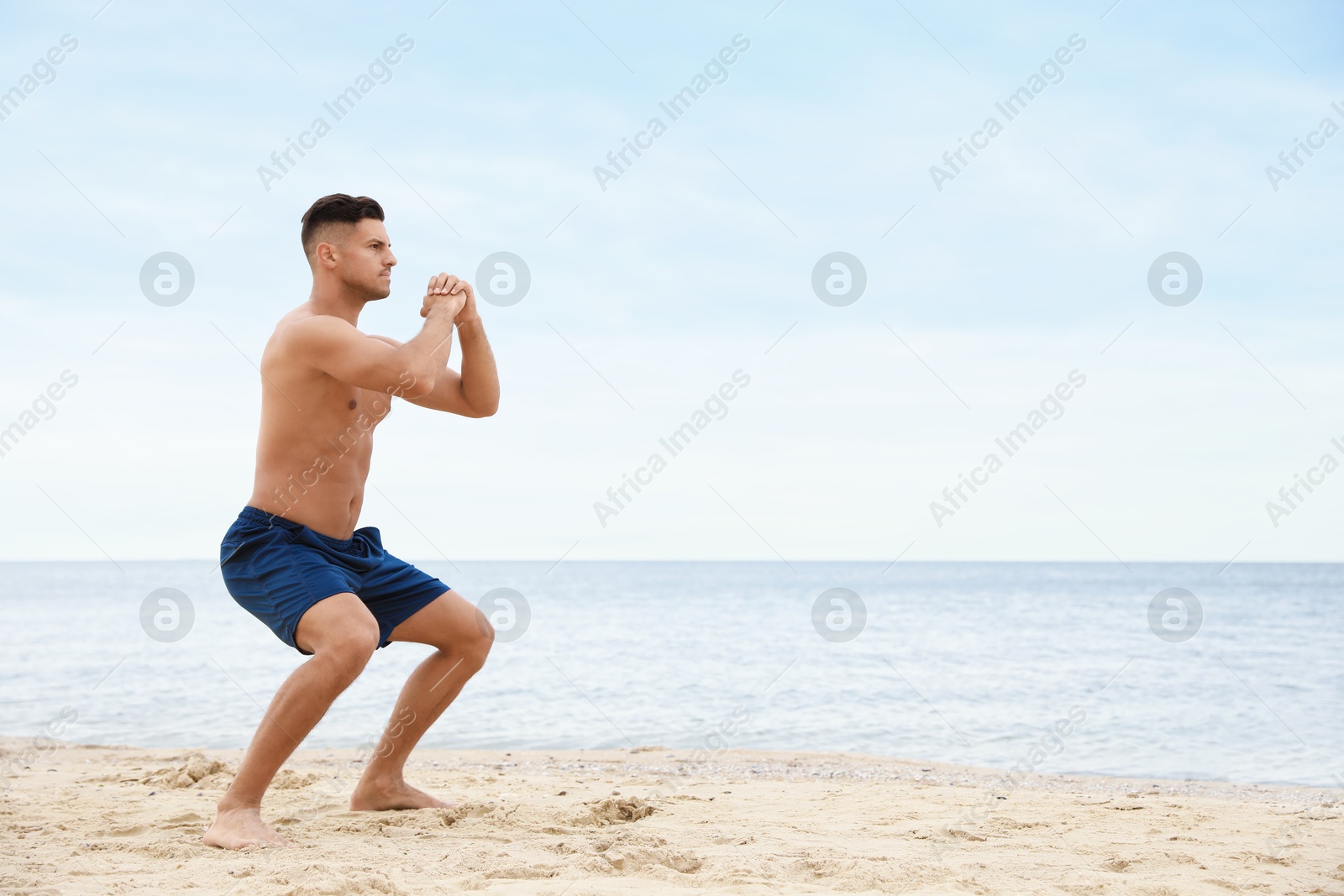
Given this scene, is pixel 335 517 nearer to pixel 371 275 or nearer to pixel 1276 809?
pixel 371 275

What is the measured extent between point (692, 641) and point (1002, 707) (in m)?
10.1

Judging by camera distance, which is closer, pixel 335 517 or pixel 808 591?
pixel 335 517

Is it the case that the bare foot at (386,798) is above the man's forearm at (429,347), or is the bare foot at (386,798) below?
below

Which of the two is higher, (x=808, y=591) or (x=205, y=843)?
(x=808, y=591)

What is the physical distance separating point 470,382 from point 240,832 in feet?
5.71

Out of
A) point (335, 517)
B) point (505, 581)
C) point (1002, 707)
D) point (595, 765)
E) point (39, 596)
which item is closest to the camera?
point (335, 517)

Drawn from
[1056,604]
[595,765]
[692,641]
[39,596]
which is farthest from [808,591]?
[595,765]

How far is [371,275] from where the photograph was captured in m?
3.38

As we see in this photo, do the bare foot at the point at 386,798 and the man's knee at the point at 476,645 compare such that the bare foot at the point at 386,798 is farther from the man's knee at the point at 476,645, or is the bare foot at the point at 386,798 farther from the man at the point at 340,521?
the man's knee at the point at 476,645

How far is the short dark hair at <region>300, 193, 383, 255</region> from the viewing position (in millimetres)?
3371

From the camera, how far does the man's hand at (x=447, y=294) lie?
3311 mm

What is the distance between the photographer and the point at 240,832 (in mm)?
2945

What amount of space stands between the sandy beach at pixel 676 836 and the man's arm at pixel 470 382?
5.12ft

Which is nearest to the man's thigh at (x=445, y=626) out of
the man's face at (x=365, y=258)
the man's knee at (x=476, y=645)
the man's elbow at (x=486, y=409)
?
the man's knee at (x=476, y=645)
